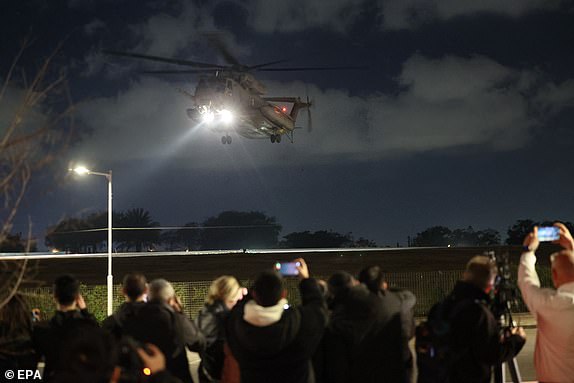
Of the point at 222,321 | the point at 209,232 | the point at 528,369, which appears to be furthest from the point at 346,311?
the point at 209,232

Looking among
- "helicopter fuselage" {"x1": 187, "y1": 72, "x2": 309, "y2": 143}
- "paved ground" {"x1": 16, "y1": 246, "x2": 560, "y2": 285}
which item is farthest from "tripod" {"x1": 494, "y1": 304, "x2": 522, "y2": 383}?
"helicopter fuselage" {"x1": 187, "y1": 72, "x2": 309, "y2": 143}

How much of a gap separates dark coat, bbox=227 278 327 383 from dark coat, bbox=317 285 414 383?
0.53 metres

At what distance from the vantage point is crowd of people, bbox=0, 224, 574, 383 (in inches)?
197

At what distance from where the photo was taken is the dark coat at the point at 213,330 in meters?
5.79

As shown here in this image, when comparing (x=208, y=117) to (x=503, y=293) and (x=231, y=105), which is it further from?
(x=503, y=293)

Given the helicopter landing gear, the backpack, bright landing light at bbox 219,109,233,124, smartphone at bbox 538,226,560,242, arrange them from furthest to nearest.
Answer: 1. the helicopter landing gear
2. bright landing light at bbox 219,109,233,124
3. smartphone at bbox 538,226,560,242
4. the backpack

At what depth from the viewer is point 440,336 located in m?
5.07

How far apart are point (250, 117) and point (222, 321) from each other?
105 ft

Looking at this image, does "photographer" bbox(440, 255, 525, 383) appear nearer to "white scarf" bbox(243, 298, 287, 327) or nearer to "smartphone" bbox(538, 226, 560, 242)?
"smartphone" bbox(538, 226, 560, 242)

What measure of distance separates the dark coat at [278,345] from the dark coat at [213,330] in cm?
50

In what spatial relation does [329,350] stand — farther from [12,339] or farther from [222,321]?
[12,339]

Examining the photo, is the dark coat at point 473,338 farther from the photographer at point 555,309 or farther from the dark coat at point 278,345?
the dark coat at point 278,345

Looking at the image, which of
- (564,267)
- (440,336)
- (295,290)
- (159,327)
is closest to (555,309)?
(564,267)

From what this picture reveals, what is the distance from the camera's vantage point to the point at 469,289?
5230mm
